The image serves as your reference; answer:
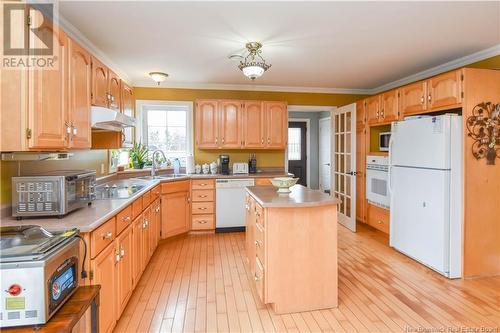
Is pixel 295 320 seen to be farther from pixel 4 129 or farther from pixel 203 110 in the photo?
pixel 203 110

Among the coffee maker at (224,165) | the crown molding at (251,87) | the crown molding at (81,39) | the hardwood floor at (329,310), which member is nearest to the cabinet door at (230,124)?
the coffee maker at (224,165)

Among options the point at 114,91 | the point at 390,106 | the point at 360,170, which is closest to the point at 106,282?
the point at 114,91

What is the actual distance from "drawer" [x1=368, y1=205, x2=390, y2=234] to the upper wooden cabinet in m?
1.80

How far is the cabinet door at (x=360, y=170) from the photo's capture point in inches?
181

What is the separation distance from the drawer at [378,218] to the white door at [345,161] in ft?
0.89

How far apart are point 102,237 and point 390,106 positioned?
3753 mm

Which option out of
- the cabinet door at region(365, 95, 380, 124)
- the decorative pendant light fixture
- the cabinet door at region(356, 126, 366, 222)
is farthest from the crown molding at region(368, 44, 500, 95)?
the decorative pendant light fixture

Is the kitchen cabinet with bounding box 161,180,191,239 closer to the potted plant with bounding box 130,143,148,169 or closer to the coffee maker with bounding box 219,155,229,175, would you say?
the coffee maker with bounding box 219,155,229,175

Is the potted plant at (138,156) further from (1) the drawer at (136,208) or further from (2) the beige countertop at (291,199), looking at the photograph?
(2) the beige countertop at (291,199)

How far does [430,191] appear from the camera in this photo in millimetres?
2967

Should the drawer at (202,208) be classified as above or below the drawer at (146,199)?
below

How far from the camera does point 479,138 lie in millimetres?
2816

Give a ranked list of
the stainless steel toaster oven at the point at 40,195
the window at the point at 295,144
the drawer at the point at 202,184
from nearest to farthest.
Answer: the stainless steel toaster oven at the point at 40,195 < the drawer at the point at 202,184 < the window at the point at 295,144

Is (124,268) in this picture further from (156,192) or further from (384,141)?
(384,141)
